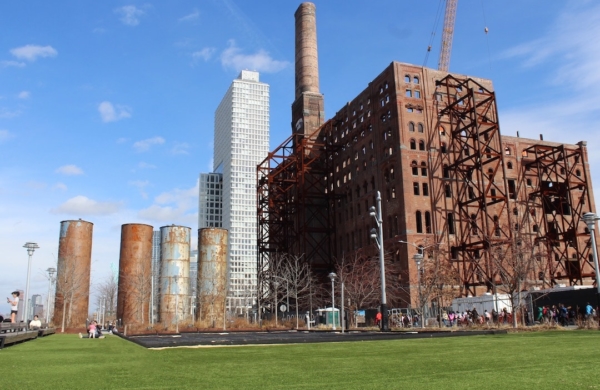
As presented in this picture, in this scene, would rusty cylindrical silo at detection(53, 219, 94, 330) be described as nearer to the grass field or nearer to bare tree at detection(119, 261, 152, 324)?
bare tree at detection(119, 261, 152, 324)

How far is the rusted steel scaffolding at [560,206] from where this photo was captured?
65750 mm

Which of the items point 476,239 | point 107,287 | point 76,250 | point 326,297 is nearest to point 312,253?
point 326,297

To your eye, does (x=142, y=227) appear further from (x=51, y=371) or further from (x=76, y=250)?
(x=51, y=371)

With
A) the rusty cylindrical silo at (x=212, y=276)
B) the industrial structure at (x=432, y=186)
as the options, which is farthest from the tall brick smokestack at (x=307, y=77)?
the rusty cylindrical silo at (x=212, y=276)

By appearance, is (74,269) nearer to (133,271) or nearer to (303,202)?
(133,271)

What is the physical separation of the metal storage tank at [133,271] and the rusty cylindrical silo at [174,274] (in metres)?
1.89

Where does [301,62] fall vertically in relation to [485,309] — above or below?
above

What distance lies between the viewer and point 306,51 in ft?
292

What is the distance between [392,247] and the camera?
197 feet

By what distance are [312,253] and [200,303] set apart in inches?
802

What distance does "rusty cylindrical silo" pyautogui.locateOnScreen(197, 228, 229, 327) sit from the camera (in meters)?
60.4

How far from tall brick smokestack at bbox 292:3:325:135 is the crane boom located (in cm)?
2936

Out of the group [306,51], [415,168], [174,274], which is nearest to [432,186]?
[415,168]

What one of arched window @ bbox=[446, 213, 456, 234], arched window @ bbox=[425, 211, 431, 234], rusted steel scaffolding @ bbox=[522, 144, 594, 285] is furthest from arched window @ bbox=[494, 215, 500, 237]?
rusted steel scaffolding @ bbox=[522, 144, 594, 285]
